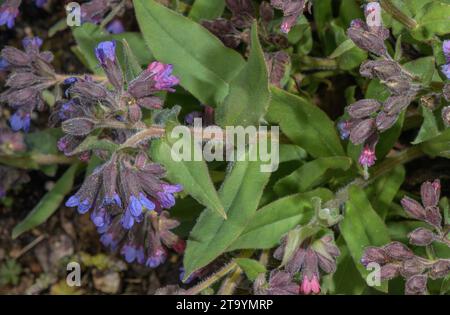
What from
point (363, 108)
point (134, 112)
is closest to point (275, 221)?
point (363, 108)

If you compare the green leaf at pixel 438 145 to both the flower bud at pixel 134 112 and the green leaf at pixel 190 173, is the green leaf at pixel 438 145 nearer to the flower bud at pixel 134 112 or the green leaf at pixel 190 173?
the green leaf at pixel 190 173

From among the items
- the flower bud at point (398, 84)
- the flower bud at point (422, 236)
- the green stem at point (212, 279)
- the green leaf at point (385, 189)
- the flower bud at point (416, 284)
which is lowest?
the green stem at point (212, 279)

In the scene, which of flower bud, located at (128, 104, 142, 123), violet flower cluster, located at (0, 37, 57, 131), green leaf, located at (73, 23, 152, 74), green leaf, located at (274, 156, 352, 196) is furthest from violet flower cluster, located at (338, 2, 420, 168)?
violet flower cluster, located at (0, 37, 57, 131)

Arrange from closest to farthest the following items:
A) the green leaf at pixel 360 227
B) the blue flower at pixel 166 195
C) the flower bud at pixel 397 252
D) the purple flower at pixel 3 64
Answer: the blue flower at pixel 166 195 → the flower bud at pixel 397 252 → the green leaf at pixel 360 227 → the purple flower at pixel 3 64

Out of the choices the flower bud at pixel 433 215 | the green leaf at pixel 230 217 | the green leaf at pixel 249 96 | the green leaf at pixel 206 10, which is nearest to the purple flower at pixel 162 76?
the green leaf at pixel 249 96

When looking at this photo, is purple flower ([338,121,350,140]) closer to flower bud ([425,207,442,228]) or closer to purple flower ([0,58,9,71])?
flower bud ([425,207,442,228])
